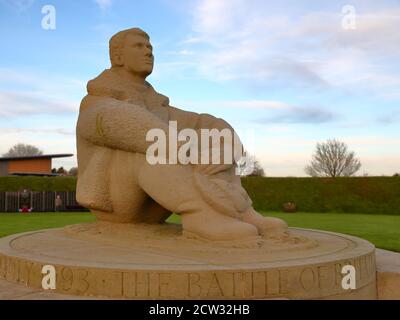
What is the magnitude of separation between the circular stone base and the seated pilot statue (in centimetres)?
32

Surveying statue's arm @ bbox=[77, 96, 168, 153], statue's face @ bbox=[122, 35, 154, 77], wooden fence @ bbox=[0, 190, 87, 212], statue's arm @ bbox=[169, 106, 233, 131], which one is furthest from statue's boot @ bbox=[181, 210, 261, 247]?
wooden fence @ bbox=[0, 190, 87, 212]

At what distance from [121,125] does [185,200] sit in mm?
1070

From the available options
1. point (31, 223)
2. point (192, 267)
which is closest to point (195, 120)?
point (192, 267)

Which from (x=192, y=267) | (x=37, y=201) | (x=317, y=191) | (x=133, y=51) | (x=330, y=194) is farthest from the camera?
(x=37, y=201)

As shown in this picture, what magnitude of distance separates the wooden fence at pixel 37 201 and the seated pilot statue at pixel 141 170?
15.5 meters

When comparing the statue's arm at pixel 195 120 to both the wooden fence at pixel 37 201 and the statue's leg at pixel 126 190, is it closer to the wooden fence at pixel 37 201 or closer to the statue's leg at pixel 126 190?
the statue's leg at pixel 126 190

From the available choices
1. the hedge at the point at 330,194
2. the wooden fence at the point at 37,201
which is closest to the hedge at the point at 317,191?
the hedge at the point at 330,194

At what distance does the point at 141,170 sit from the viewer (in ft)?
15.4

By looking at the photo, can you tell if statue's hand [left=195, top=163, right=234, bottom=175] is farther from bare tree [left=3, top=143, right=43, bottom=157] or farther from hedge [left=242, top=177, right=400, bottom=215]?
bare tree [left=3, top=143, right=43, bottom=157]

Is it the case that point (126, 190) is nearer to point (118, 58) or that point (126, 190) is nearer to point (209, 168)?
point (209, 168)

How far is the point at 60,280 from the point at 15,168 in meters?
29.2

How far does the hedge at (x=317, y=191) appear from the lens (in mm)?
19797
